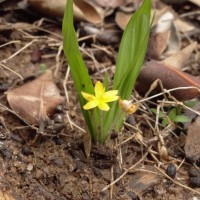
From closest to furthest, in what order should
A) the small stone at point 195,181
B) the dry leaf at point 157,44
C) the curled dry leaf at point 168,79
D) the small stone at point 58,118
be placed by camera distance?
1. the small stone at point 195,181
2. the small stone at point 58,118
3. the curled dry leaf at point 168,79
4. the dry leaf at point 157,44

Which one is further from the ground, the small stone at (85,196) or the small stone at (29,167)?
the small stone at (29,167)

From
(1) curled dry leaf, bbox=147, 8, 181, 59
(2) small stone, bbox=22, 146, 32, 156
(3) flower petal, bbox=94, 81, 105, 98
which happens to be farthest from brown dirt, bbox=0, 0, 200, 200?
(1) curled dry leaf, bbox=147, 8, 181, 59

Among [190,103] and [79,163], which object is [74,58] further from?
[190,103]

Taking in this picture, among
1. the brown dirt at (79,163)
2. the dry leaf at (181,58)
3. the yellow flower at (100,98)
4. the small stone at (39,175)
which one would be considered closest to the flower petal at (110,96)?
the yellow flower at (100,98)

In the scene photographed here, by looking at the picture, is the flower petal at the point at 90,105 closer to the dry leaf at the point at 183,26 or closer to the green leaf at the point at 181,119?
the green leaf at the point at 181,119

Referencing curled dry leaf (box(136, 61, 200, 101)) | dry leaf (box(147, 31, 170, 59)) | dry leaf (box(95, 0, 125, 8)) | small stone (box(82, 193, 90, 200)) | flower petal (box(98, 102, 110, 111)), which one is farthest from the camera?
dry leaf (box(95, 0, 125, 8))

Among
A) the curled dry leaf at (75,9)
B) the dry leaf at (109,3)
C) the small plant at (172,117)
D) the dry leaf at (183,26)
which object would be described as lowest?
the small plant at (172,117)

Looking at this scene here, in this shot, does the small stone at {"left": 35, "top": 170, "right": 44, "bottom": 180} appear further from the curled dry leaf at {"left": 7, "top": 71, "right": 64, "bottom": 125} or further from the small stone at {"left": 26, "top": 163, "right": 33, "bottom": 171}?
the curled dry leaf at {"left": 7, "top": 71, "right": 64, "bottom": 125}
